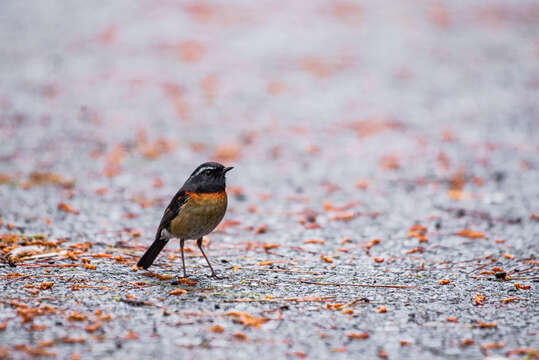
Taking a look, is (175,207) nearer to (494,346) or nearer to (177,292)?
(177,292)

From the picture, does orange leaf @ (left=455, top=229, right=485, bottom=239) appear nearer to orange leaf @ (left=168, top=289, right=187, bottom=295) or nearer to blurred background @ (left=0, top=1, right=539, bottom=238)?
blurred background @ (left=0, top=1, right=539, bottom=238)

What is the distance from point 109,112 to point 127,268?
716cm

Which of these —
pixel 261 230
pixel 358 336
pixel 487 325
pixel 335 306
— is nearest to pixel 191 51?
pixel 261 230

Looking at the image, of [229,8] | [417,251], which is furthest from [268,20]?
[417,251]

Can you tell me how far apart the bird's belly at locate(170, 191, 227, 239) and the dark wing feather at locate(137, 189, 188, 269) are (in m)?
0.08

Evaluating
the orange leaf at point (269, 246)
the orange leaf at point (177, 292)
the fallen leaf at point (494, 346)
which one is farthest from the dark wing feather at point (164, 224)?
the fallen leaf at point (494, 346)

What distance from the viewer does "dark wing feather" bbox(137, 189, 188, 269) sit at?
16.7ft

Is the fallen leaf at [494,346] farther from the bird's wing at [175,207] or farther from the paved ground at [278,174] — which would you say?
the bird's wing at [175,207]

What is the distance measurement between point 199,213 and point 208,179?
31 cm

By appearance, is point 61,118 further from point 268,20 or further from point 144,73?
point 268,20

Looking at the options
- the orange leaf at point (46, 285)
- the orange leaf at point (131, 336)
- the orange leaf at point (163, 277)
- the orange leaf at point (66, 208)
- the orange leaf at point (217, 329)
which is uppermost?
the orange leaf at point (66, 208)

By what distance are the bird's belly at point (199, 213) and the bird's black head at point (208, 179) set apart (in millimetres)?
54

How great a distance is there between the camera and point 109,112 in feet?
38.6

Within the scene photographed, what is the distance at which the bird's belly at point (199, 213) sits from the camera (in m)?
4.93
